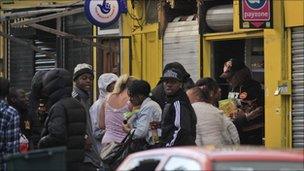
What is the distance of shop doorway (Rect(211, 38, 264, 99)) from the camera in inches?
567

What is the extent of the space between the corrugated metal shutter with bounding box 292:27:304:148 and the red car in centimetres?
686

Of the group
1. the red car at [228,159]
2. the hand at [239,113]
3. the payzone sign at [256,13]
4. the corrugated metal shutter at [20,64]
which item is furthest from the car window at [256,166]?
the corrugated metal shutter at [20,64]

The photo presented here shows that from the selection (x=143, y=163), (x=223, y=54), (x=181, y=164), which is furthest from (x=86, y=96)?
(x=223, y=54)

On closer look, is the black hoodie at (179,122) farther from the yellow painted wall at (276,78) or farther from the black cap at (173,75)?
the yellow painted wall at (276,78)

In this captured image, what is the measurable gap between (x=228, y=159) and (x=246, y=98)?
640 centimetres

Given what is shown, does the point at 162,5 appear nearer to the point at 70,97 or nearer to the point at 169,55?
the point at 169,55

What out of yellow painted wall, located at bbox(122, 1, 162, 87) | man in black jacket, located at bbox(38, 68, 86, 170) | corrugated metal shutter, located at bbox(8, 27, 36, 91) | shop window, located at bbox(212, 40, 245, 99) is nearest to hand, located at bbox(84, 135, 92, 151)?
man in black jacket, located at bbox(38, 68, 86, 170)

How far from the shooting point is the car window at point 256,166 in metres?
5.60

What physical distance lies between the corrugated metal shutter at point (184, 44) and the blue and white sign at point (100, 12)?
44.9 inches

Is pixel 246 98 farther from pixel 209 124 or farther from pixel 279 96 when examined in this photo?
pixel 209 124

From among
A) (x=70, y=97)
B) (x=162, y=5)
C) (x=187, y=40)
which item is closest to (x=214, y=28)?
(x=187, y=40)

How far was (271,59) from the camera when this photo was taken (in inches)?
531

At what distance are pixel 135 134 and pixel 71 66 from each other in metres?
10.2

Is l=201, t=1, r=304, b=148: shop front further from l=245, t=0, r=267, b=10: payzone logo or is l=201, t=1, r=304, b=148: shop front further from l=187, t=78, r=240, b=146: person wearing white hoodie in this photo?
l=187, t=78, r=240, b=146: person wearing white hoodie
